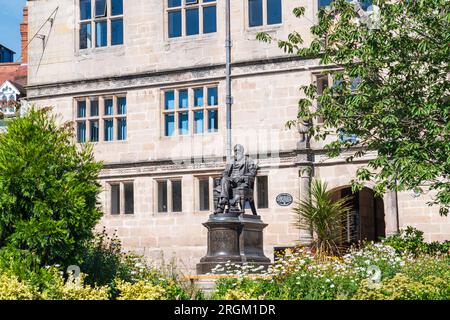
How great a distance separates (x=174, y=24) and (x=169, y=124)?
10.8 ft

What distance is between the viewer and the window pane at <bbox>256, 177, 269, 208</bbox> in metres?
28.3

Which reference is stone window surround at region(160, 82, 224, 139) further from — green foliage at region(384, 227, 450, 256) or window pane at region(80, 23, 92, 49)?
green foliage at region(384, 227, 450, 256)

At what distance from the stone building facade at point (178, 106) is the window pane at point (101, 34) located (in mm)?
50

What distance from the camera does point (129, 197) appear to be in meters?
30.6

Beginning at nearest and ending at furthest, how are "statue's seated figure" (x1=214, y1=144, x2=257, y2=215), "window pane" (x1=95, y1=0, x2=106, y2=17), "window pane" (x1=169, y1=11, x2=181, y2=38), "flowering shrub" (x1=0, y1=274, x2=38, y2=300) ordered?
"flowering shrub" (x1=0, y1=274, x2=38, y2=300), "statue's seated figure" (x1=214, y1=144, x2=257, y2=215), "window pane" (x1=169, y1=11, x2=181, y2=38), "window pane" (x1=95, y1=0, x2=106, y2=17)

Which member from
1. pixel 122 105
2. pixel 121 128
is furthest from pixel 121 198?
pixel 122 105

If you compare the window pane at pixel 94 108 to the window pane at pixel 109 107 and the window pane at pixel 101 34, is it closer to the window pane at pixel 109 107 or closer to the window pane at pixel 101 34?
the window pane at pixel 109 107

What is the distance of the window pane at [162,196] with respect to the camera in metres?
29.9

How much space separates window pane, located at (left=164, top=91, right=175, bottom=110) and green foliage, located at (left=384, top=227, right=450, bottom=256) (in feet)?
29.9

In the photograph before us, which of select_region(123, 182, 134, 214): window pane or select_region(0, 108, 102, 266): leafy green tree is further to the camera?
select_region(123, 182, 134, 214): window pane

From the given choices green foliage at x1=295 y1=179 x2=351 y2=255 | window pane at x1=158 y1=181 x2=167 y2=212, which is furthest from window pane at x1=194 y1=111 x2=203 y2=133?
green foliage at x1=295 y1=179 x2=351 y2=255

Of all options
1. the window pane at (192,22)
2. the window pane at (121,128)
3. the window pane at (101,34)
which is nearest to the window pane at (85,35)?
the window pane at (101,34)

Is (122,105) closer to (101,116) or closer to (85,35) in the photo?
(101,116)

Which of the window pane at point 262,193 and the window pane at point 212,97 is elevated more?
the window pane at point 212,97
